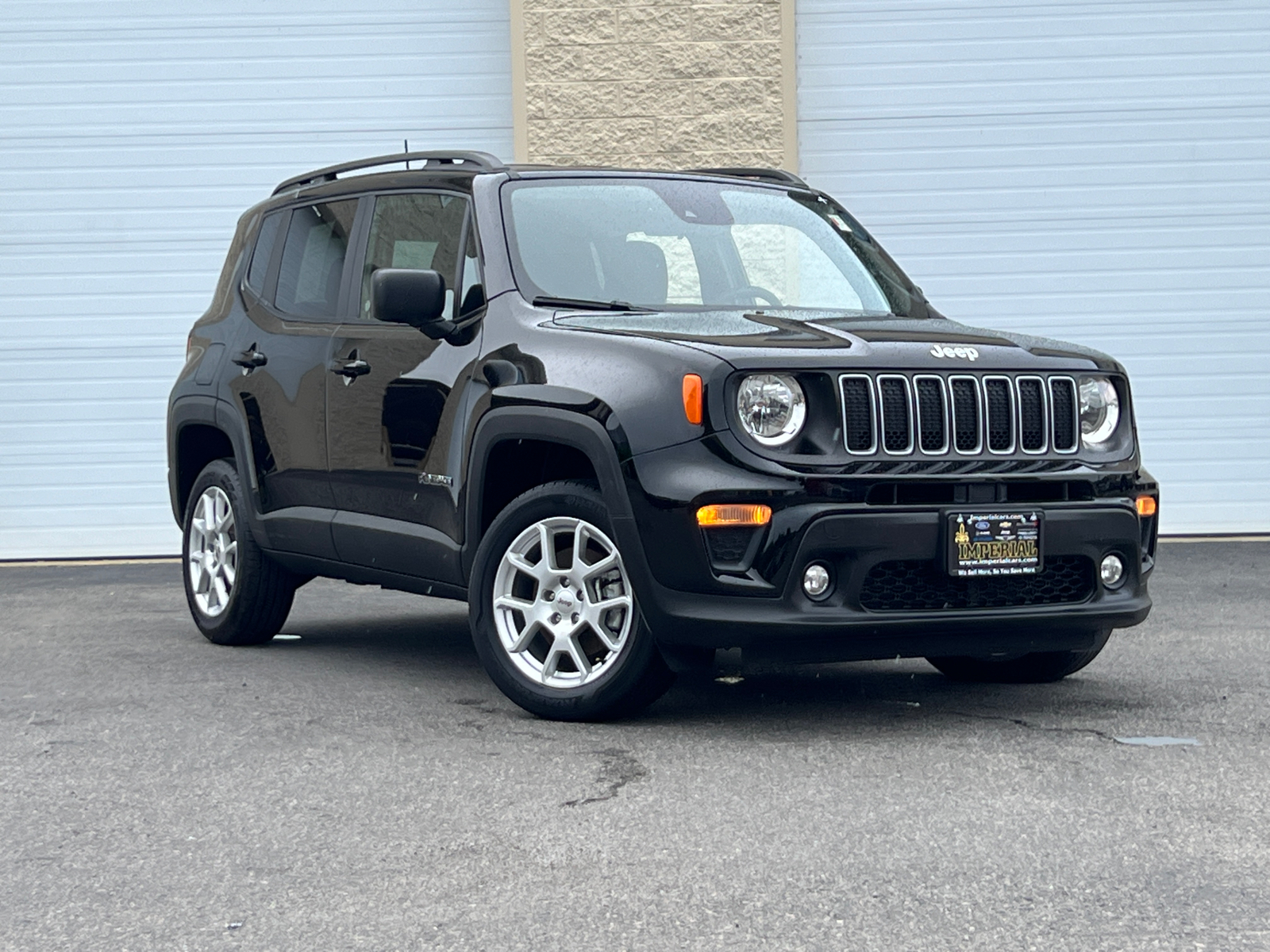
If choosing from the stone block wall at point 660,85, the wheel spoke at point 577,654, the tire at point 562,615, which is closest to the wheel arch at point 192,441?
the tire at point 562,615

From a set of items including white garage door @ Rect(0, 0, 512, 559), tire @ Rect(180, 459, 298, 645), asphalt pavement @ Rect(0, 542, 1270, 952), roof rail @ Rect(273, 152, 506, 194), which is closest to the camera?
asphalt pavement @ Rect(0, 542, 1270, 952)

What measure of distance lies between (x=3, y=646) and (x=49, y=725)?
2380 millimetres

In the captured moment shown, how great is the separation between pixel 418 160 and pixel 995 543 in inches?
121

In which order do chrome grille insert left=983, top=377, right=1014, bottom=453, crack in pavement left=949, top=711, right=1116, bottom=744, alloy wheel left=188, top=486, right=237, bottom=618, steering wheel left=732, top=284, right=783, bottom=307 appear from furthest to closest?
alloy wheel left=188, top=486, right=237, bottom=618 < steering wheel left=732, top=284, right=783, bottom=307 < chrome grille insert left=983, top=377, right=1014, bottom=453 < crack in pavement left=949, top=711, right=1116, bottom=744

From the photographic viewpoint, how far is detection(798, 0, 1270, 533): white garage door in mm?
13359

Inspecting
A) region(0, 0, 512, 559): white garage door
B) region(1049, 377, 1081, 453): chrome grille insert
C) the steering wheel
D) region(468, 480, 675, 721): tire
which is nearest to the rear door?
region(468, 480, 675, 721): tire

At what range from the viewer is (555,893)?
3959 millimetres

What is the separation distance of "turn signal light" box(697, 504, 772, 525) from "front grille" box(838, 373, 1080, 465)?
0.33m

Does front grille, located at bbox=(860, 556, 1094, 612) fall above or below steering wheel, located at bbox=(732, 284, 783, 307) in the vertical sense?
below

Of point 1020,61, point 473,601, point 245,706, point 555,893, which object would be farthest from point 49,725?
point 1020,61

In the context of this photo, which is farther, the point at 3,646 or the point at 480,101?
the point at 480,101

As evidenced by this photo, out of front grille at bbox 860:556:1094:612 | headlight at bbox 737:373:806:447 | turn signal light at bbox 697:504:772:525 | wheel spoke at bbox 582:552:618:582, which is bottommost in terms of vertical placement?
front grille at bbox 860:556:1094:612

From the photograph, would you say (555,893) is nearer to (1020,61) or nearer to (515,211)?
(515,211)

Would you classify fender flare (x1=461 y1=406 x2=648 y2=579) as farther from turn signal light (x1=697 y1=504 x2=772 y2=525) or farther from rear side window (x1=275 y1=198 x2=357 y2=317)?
rear side window (x1=275 y1=198 x2=357 y2=317)
